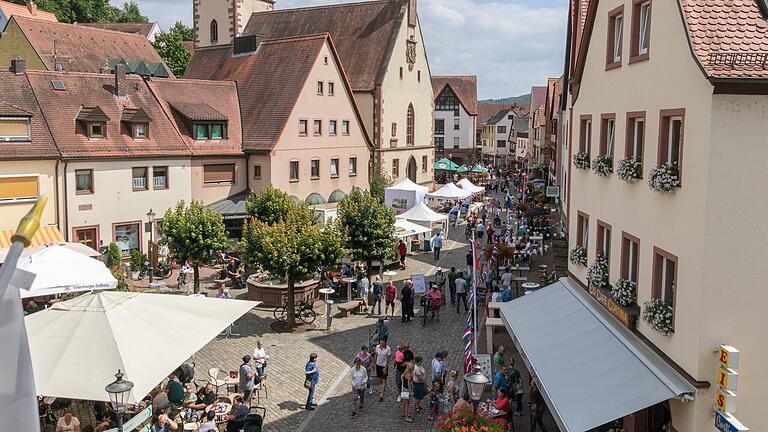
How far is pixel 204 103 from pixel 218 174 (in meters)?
4.48

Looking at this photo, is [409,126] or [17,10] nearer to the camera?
[409,126]

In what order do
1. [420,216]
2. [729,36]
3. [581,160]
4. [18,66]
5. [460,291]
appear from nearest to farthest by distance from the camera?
1. [729,36]
2. [581,160]
3. [460,291]
4. [18,66]
5. [420,216]

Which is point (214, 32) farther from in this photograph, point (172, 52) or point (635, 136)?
point (635, 136)

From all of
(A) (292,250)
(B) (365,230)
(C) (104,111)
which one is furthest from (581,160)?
(C) (104,111)

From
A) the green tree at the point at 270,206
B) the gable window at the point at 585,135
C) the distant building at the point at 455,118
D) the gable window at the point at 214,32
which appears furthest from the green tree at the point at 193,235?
the distant building at the point at 455,118

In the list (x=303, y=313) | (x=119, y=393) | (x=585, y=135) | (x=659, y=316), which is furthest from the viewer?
(x=303, y=313)

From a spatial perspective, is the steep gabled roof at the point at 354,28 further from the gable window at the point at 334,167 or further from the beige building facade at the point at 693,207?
the beige building facade at the point at 693,207

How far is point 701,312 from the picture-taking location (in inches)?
447

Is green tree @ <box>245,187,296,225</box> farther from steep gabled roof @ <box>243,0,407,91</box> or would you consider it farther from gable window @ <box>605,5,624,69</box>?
steep gabled roof @ <box>243,0,407,91</box>

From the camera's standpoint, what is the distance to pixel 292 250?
928 inches

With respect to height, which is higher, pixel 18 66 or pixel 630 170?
pixel 18 66

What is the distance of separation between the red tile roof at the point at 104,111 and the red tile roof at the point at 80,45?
39.4 feet

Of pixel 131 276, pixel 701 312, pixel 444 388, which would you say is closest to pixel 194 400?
pixel 444 388

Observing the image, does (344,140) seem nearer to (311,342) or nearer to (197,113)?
(197,113)
